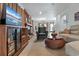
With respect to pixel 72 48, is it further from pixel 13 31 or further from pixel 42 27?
pixel 13 31

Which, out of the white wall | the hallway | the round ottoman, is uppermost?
the white wall

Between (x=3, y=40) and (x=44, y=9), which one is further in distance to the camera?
(x=44, y=9)

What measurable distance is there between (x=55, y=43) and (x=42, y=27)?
21.3 inches

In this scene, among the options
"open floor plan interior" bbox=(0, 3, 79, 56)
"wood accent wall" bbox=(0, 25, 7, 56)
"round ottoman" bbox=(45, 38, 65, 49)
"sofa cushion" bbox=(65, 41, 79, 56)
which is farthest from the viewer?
"round ottoman" bbox=(45, 38, 65, 49)

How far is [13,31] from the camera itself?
2.42m

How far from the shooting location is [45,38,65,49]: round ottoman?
2.50 meters

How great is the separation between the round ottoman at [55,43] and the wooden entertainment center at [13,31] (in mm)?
506

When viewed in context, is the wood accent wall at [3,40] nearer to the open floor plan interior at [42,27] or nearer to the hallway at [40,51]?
the open floor plan interior at [42,27]

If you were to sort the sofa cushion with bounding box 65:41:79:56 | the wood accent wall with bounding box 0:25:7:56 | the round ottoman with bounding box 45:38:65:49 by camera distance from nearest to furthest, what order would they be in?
the wood accent wall with bounding box 0:25:7:56 → the sofa cushion with bounding box 65:41:79:56 → the round ottoman with bounding box 45:38:65:49

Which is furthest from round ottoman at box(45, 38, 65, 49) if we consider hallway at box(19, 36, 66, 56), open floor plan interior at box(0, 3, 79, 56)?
hallway at box(19, 36, 66, 56)

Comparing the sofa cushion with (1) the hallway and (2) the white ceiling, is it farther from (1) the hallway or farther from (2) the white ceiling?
(2) the white ceiling

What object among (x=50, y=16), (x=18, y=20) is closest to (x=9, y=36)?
(x=18, y=20)

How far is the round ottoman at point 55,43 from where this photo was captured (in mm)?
2498

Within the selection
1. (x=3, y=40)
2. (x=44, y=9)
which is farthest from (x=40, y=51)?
(x=44, y=9)
